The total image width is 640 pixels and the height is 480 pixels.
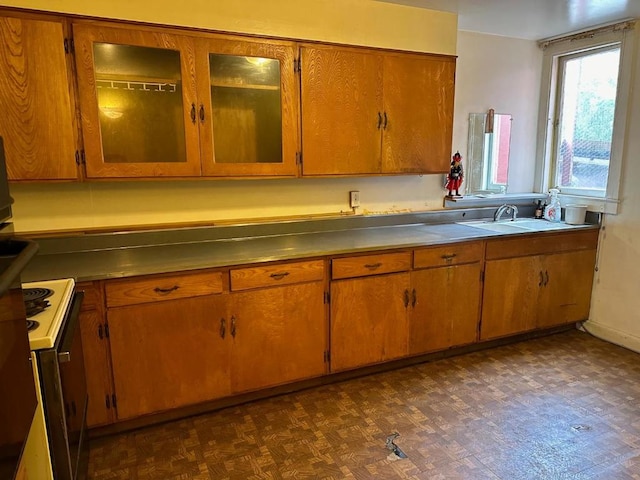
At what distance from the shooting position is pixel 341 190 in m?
3.13

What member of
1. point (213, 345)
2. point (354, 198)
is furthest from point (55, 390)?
point (354, 198)

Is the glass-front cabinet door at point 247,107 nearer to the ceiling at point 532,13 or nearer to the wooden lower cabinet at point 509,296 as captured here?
the ceiling at point 532,13

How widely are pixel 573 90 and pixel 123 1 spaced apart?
132 inches

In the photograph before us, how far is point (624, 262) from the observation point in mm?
3316

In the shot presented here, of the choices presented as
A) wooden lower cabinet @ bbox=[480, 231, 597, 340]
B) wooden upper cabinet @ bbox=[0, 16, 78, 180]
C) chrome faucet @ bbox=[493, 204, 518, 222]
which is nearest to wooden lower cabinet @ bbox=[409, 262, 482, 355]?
wooden lower cabinet @ bbox=[480, 231, 597, 340]

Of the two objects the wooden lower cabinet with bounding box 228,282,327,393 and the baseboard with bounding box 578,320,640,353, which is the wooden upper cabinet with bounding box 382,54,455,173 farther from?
the baseboard with bounding box 578,320,640,353

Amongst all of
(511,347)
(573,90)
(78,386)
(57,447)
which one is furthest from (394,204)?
(57,447)

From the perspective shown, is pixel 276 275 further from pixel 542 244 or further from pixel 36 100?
pixel 542 244

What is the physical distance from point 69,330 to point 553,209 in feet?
11.6

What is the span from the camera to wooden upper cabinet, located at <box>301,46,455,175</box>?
2672 mm

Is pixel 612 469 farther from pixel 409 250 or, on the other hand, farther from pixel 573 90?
pixel 573 90

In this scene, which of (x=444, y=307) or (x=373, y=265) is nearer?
(x=373, y=265)

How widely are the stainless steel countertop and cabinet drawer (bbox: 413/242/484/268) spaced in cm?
5

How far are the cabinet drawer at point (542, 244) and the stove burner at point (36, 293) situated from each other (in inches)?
101
